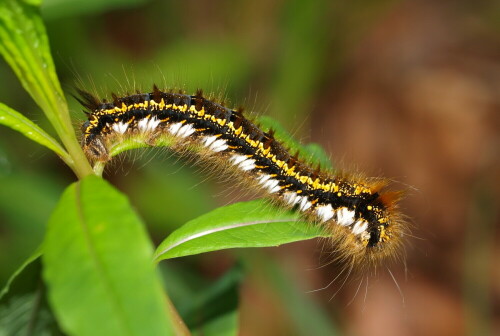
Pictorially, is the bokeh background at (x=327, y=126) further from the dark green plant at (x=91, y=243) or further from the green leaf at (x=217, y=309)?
the dark green plant at (x=91, y=243)

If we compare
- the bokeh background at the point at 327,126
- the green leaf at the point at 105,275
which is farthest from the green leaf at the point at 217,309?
the bokeh background at the point at 327,126

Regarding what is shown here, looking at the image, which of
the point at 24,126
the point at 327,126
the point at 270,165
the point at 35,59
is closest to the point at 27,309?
the point at 24,126

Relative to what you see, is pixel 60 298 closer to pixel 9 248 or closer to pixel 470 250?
pixel 9 248

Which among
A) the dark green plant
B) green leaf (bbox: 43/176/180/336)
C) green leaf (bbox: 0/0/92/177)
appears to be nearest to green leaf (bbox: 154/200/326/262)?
the dark green plant

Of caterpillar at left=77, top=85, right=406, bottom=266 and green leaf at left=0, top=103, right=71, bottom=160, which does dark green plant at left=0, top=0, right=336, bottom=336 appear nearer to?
green leaf at left=0, top=103, right=71, bottom=160

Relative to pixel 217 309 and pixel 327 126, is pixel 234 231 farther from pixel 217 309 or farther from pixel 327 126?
pixel 327 126

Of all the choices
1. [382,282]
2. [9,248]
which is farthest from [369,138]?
[9,248]
